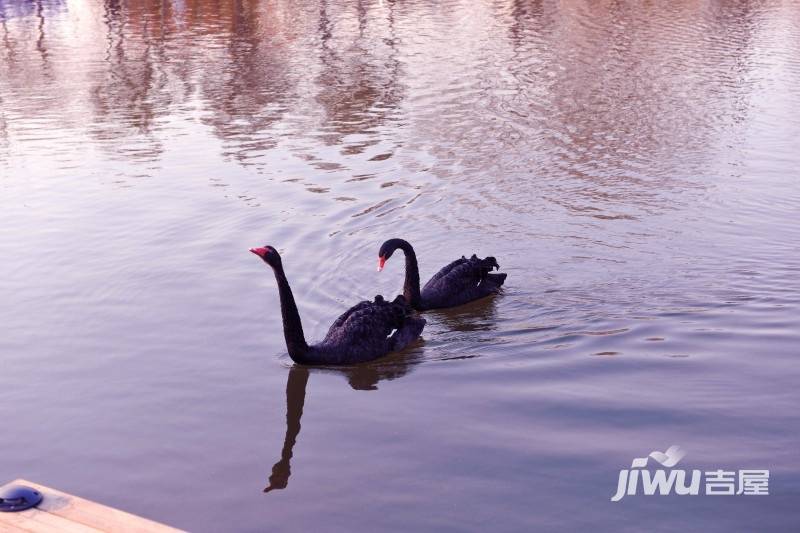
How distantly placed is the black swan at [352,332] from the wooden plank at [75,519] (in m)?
3.06

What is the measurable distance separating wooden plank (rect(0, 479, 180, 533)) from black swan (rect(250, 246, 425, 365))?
3.06 metres

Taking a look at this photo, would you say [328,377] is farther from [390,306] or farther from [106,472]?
[106,472]

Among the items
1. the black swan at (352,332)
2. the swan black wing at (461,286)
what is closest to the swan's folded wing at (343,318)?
the black swan at (352,332)

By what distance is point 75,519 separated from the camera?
17.7 ft

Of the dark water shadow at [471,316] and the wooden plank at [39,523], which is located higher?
the wooden plank at [39,523]

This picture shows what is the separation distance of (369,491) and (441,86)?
15.8 metres

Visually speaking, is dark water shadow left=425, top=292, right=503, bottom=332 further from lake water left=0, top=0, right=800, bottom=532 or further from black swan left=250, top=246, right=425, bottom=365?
black swan left=250, top=246, right=425, bottom=365

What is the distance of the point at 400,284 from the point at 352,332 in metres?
2.23

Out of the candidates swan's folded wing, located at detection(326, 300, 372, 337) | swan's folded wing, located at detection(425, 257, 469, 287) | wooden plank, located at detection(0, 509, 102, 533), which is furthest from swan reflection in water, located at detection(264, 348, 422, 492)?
wooden plank, located at detection(0, 509, 102, 533)

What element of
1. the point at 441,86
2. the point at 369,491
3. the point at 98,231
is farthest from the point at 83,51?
A: the point at 369,491

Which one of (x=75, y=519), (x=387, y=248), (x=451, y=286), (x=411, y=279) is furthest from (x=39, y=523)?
(x=451, y=286)

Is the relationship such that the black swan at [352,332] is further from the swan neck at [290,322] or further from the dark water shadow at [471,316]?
the dark water shadow at [471,316]

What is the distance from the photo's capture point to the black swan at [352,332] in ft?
27.6

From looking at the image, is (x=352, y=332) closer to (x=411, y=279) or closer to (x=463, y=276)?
(x=411, y=279)
